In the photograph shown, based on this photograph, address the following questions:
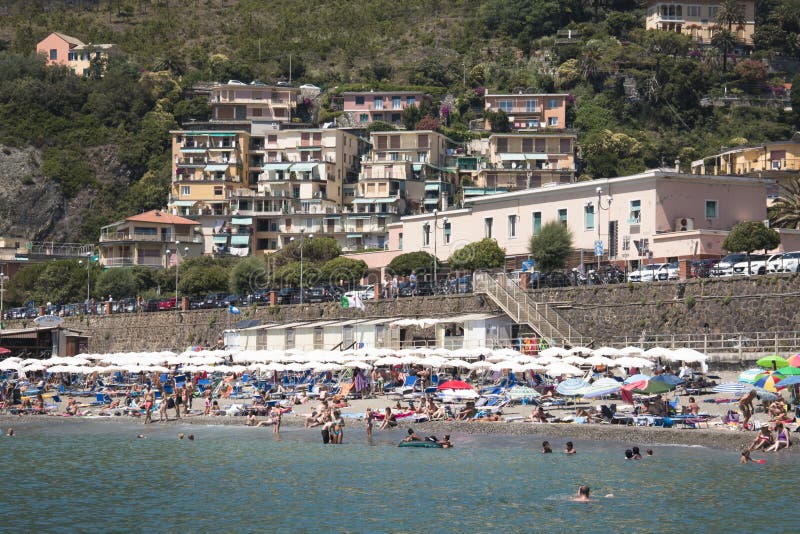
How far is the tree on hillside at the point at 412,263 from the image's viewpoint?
6819cm

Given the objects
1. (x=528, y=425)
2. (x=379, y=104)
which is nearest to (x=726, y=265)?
(x=528, y=425)

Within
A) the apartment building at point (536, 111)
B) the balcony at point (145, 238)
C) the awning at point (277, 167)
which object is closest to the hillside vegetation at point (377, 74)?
the apartment building at point (536, 111)

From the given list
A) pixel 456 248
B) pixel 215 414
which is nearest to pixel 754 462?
pixel 215 414

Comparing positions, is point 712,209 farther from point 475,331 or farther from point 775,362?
point 775,362

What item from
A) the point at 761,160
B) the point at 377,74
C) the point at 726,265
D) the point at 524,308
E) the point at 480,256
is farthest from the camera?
the point at 377,74

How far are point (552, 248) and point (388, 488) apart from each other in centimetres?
3088

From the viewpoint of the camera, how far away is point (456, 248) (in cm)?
6900

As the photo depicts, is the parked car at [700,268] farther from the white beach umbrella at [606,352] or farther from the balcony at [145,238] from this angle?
the balcony at [145,238]

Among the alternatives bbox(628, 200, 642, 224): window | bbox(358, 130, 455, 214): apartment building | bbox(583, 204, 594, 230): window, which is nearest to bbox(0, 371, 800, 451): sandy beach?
bbox(628, 200, 642, 224): window

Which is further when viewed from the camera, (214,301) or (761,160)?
(761,160)

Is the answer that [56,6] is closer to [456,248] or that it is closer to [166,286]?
[166,286]

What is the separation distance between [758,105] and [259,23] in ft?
224

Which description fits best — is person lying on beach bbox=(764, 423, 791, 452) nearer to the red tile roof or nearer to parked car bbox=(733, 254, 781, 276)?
parked car bbox=(733, 254, 781, 276)

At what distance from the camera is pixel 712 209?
200ft
